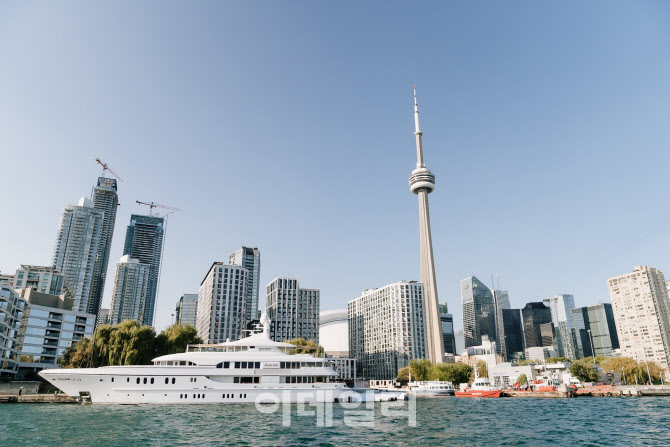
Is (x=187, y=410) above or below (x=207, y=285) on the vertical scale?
below

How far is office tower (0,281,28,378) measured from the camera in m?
82.8

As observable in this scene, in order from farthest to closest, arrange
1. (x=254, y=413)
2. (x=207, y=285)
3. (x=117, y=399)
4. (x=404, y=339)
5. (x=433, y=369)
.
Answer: (x=207, y=285), (x=404, y=339), (x=433, y=369), (x=117, y=399), (x=254, y=413)

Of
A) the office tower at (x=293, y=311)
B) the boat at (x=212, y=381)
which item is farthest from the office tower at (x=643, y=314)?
the boat at (x=212, y=381)

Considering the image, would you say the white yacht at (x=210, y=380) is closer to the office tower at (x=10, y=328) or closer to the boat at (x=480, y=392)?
the boat at (x=480, y=392)

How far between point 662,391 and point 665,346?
120126 mm

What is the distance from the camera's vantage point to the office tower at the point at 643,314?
174375mm

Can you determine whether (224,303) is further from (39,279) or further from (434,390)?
(434,390)

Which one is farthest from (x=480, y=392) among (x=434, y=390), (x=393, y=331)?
(x=393, y=331)

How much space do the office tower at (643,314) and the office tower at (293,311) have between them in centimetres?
13272

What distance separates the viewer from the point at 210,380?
50.8 m

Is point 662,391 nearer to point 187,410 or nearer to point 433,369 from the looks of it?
point 433,369

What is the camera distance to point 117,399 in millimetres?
47719

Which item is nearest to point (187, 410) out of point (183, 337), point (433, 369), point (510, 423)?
point (510, 423)

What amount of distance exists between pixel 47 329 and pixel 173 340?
4402 centimetres
